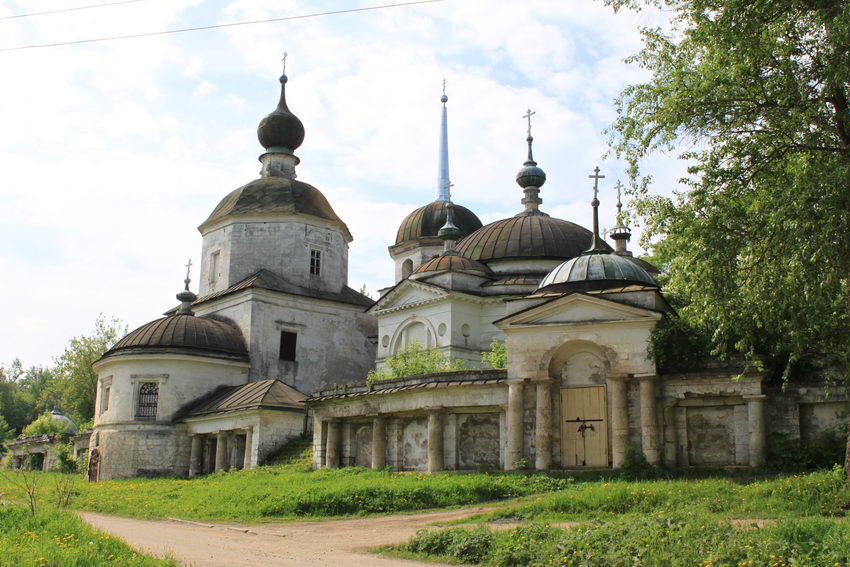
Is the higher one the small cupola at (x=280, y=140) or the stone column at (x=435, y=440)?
the small cupola at (x=280, y=140)

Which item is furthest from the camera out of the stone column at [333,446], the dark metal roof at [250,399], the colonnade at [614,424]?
the dark metal roof at [250,399]

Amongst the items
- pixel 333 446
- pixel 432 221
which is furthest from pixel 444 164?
pixel 333 446

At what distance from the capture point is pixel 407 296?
36.2 m

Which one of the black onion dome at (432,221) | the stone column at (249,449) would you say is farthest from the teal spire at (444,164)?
the stone column at (249,449)

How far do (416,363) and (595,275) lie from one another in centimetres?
1082

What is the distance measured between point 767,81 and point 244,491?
15.2 m

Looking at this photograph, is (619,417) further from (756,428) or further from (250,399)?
(250,399)

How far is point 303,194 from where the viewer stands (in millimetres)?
41312

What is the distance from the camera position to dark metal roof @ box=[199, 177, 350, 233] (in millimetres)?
40219

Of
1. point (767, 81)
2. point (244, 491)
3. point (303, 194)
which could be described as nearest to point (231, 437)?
point (244, 491)

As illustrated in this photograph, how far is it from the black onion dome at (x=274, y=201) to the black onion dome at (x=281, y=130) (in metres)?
2.19

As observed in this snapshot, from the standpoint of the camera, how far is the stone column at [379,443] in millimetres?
23844

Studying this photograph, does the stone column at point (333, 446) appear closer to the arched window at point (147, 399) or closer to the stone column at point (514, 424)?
the stone column at point (514, 424)

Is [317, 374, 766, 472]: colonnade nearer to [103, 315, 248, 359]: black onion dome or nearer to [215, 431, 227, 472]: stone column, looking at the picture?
[215, 431, 227, 472]: stone column
